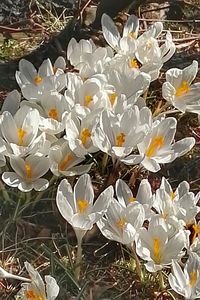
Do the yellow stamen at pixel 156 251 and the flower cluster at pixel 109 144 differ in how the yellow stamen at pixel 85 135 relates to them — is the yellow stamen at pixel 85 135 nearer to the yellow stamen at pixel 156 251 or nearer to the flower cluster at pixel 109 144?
the flower cluster at pixel 109 144

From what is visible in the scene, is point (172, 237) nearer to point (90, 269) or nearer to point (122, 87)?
point (90, 269)

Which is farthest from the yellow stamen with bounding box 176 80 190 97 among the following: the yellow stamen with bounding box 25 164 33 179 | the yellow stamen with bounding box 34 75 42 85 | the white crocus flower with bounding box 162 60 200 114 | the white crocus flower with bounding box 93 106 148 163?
the yellow stamen with bounding box 25 164 33 179

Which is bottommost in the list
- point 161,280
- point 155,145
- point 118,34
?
point 161,280

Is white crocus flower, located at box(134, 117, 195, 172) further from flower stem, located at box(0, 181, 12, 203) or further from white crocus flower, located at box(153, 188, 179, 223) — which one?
flower stem, located at box(0, 181, 12, 203)

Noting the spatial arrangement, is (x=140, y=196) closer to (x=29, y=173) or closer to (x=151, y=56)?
(x=29, y=173)

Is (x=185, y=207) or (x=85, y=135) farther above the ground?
(x=85, y=135)

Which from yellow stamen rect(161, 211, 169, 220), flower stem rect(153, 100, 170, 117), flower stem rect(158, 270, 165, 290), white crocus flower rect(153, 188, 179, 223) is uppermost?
flower stem rect(153, 100, 170, 117)

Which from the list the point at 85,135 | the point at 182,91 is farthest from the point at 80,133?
the point at 182,91
